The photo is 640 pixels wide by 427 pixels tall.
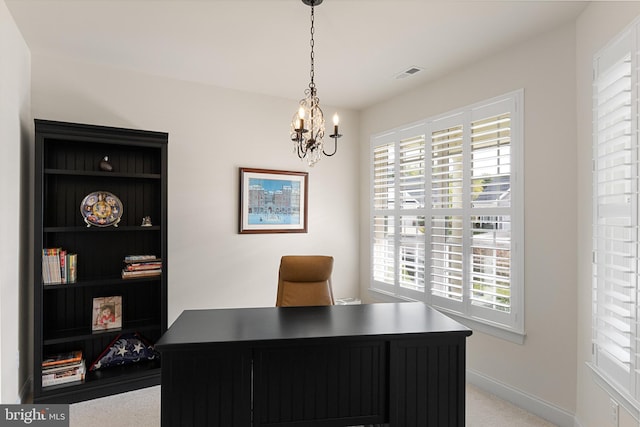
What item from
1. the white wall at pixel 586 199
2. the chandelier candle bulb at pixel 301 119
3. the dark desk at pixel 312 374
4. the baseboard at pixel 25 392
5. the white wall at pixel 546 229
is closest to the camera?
the dark desk at pixel 312 374

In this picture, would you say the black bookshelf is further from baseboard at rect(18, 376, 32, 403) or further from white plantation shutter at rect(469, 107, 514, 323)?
white plantation shutter at rect(469, 107, 514, 323)

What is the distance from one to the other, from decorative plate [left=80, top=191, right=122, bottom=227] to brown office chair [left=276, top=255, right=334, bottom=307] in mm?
1545

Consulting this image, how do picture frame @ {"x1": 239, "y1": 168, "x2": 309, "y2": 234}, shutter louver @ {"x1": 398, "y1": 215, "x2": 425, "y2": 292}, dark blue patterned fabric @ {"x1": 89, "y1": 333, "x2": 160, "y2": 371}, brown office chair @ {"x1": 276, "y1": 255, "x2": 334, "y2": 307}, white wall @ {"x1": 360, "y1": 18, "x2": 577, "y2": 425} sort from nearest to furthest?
white wall @ {"x1": 360, "y1": 18, "x2": 577, "y2": 425} → brown office chair @ {"x1": 276, "y1": 255, "x2": 334, "y2": 307} → dark blue patterned fabric @ {"x1": 89, "y1": 333, "x2": 160, "y2": 371} → shutter louver @ {"x1": 398, "y1": 215, "x2": 425, "y2": 292} → picture frame @ {"x1": 239, "y1": 168, "x2": 309, "y2": 234}

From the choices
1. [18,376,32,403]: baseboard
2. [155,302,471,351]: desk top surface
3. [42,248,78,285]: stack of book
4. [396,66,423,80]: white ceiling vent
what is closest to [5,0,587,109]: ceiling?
[396,66,423,80]: white ceiling vent

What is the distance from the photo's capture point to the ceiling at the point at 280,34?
2.24 m

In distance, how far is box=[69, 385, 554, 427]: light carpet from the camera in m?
2.46

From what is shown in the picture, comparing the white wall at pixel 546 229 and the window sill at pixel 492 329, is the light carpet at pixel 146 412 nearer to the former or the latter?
the white wall at pixel 546 229

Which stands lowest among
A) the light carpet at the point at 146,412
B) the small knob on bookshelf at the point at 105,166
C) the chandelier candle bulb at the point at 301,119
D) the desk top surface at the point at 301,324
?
the light carpet at the point at 146,412

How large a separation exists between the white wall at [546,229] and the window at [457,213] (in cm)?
10

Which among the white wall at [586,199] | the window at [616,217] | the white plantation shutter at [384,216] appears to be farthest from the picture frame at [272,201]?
the window at [616,217]

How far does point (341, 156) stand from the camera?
14.6 ft

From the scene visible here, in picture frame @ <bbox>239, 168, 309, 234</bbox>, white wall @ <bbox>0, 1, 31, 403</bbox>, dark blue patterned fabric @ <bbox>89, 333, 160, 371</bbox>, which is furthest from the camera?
picture frame @ <bbox>239, 168, 309, 234</bbox>

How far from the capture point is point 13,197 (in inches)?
94.8

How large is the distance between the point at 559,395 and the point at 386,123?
296cm
